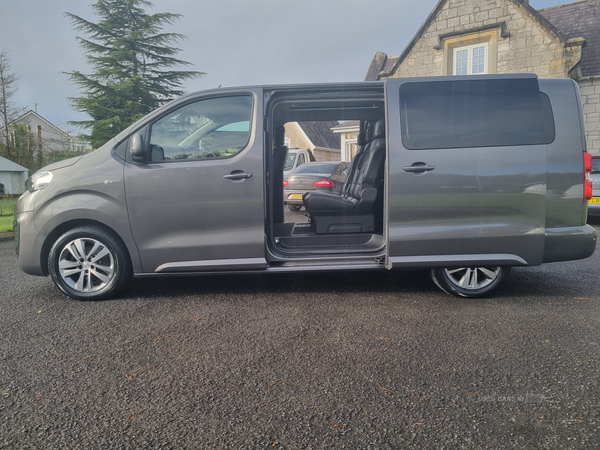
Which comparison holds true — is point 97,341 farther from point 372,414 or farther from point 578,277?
point 578,277

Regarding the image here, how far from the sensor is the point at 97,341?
3303 mm

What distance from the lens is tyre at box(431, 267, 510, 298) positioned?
429 centimetres

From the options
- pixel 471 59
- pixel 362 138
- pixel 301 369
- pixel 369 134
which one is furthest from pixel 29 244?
pixel 471 59

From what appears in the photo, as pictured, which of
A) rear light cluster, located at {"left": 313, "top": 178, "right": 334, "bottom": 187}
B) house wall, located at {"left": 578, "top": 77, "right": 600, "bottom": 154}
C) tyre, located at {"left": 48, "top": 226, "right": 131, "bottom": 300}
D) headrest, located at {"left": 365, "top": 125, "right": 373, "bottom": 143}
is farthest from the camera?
house wall, located at {"left": 578, "top": 77, "right": 600, "bottom": 154}

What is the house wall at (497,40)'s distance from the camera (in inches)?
643

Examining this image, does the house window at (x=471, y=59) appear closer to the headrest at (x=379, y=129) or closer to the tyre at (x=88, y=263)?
the headrest at (x=379, y=129)

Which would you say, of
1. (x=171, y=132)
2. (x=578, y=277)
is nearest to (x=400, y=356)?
(x=171, y=132)

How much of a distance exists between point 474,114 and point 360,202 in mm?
1622

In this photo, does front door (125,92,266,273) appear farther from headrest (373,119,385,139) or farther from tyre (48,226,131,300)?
headrest (373,119,385,139)

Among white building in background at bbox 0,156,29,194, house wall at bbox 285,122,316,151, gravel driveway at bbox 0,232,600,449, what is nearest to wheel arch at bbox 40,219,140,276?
gravel driveway at bbox 0,232,600,449

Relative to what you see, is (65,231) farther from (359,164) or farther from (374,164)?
(359,164)

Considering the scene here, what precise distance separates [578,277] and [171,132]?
4.76 m

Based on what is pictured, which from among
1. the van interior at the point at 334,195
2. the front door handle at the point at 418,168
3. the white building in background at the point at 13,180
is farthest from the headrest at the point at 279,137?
the white building in background at the point at 13,180

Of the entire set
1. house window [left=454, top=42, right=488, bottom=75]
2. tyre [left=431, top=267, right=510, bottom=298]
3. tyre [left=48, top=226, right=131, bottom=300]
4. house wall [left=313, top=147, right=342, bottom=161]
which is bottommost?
tyre [left=431, top=267, right=510, bottom=298]
